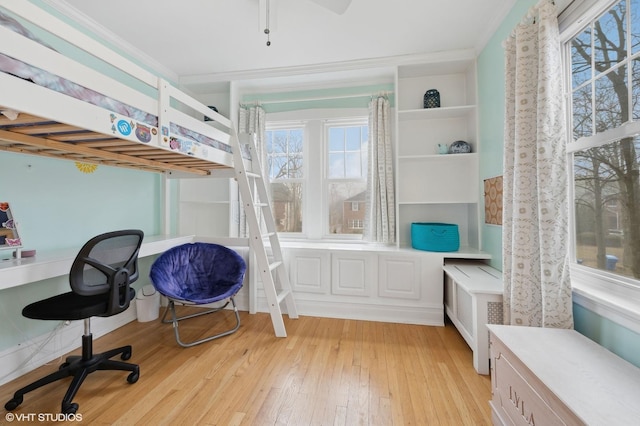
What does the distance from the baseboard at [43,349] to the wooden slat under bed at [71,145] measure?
131 centimetres

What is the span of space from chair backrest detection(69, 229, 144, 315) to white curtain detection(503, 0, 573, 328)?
2426mm

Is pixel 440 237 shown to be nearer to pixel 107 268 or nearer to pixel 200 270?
pixel 200 270

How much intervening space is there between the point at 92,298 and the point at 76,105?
1.23 metres

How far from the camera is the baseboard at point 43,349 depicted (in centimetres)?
172

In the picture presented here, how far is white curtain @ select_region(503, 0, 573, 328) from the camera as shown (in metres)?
→ 1.38

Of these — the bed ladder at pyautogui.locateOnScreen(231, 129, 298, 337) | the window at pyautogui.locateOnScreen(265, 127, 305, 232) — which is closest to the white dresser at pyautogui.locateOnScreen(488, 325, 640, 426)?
the bed ladder at pyautogui.locateOnScreen(231, 129, 298, 337)

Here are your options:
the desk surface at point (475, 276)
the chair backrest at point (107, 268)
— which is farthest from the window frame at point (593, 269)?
the chair backrest at point (107, 268)

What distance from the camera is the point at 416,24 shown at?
7.14 ft

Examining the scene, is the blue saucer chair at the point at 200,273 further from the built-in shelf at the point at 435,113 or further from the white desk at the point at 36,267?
the built-in shelf at the point at 435,113

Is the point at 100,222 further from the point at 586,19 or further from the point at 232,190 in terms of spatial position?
the point at 586,19

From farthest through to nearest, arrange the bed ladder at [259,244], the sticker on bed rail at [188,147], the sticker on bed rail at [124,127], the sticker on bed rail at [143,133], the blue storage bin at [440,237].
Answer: the blue storage bin at [440,237] → the bed ladder at [259,244] → the sticker on bed rail at [188,147] → the sticker on bed rail at [143,133] → the sticker on bed rail at [124,127]

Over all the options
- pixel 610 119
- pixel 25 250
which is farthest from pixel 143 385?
pixel 610 119

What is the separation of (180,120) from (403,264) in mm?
2205

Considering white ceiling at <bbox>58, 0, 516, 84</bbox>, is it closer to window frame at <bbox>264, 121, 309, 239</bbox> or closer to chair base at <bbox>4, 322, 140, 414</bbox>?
window frame at <bbox>264, 121, 309, 239</bbox>
